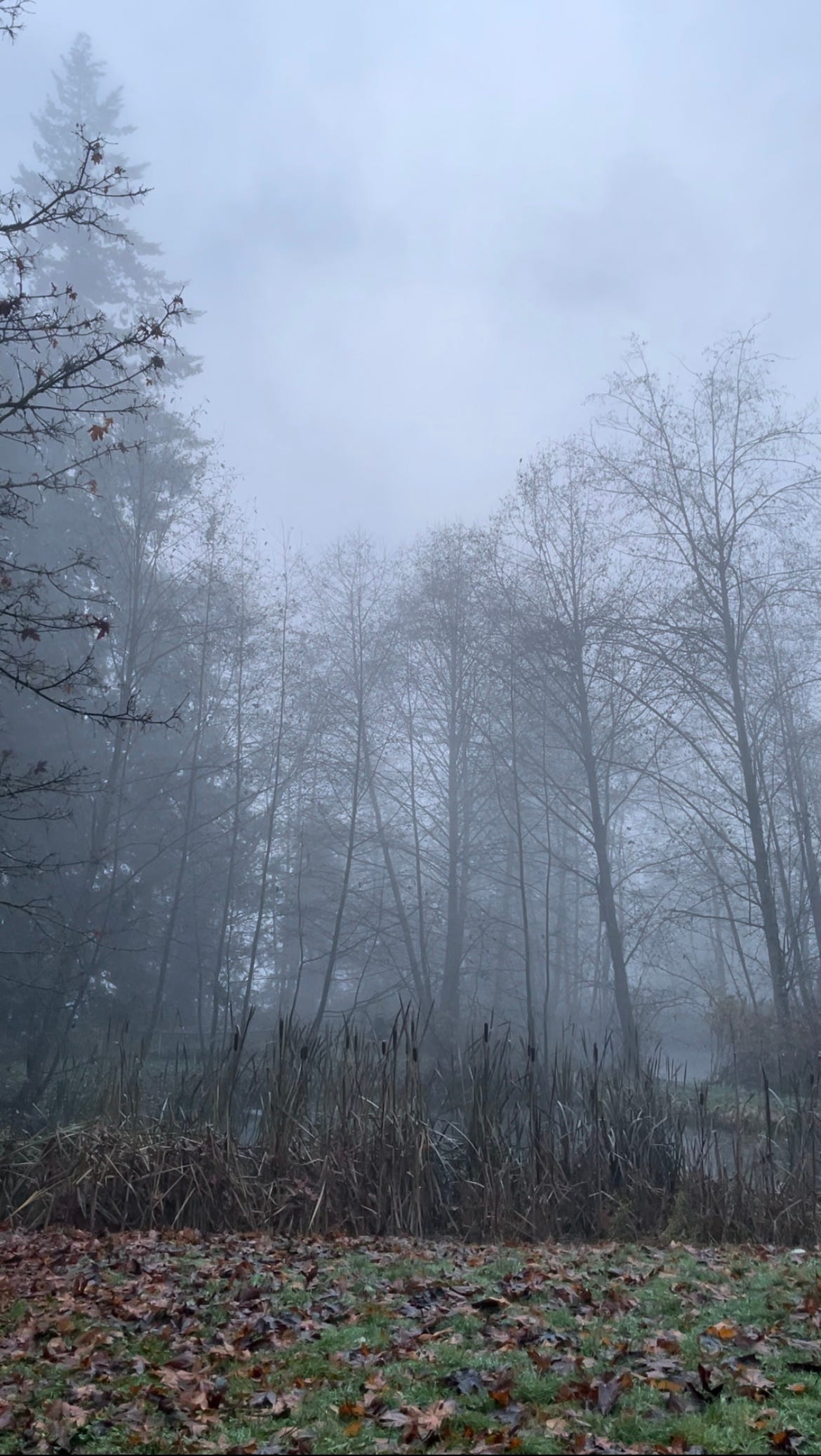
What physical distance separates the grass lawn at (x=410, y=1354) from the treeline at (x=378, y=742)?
9.44m

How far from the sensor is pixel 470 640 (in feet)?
73.8

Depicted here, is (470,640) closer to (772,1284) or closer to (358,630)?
(358,630)

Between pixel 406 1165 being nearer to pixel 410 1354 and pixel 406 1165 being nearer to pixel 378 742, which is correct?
pixel 410 1354

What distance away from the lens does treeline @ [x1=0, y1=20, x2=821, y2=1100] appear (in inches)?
706

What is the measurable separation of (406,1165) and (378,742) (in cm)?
1567

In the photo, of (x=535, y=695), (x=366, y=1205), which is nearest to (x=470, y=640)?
(x=535, y=695)

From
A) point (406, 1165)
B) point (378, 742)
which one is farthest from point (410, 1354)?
point (378, 742)

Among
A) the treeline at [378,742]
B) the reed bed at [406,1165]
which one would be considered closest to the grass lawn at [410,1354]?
the reed bed at [406,1165]

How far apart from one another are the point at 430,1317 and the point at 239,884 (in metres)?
18.6

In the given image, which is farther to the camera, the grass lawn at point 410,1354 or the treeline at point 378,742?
the treeline at point 378,742

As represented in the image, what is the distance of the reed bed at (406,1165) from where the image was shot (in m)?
8.48

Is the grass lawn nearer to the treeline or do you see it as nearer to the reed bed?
the reed bed

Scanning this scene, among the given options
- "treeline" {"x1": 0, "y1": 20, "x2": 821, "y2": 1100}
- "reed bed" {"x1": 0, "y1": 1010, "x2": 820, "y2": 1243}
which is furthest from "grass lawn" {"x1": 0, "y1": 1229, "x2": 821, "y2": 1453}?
"treeline" {"x1": 0, "y1": 20, "x2": 821, "y2": 1100}

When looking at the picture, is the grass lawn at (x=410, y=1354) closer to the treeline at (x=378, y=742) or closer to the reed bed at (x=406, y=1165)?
the reed bed at (x=406, y=1165)
